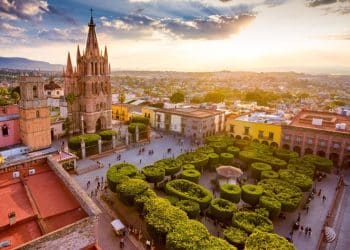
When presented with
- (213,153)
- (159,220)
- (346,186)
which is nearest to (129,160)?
(213,153)

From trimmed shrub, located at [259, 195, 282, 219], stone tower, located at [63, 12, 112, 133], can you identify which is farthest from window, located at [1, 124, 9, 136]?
trimmed shrub, located at [259, 195, 282, 219]

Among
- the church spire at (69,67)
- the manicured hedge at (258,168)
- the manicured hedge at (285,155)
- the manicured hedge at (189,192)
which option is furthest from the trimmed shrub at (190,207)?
the church spire at (69,67)

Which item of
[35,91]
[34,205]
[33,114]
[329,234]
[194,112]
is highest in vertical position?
[35,91]

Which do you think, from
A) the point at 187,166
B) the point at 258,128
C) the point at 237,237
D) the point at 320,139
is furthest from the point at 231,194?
the point at 258,128

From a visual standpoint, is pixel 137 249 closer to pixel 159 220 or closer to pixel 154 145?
pixel 159 220

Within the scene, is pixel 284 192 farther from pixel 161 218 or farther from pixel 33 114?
pixel 33 114

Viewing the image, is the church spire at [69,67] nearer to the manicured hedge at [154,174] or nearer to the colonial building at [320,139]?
the manicured hedge at [154,174]

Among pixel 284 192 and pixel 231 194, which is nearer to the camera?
pixel 231 194
